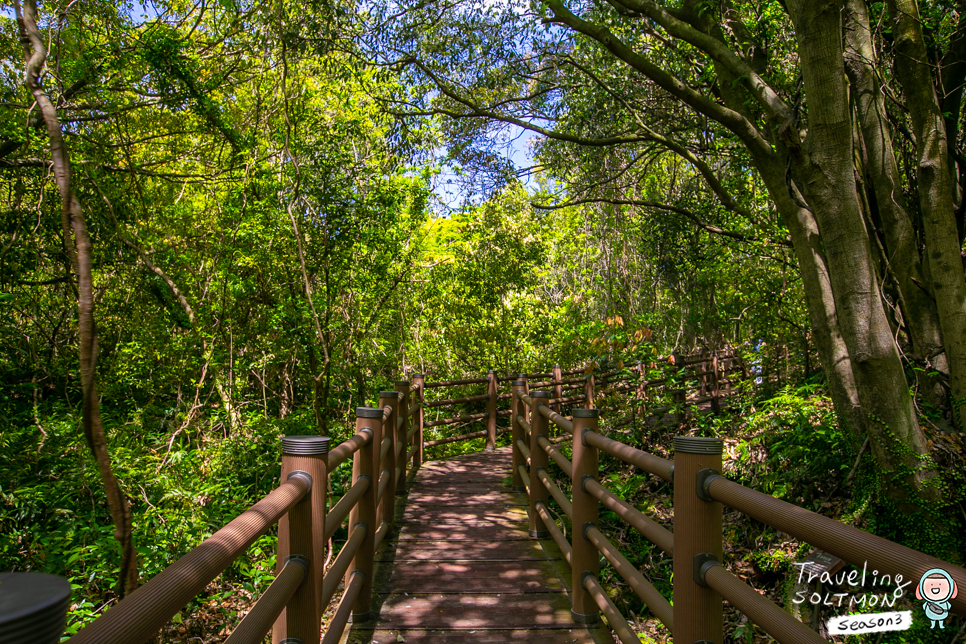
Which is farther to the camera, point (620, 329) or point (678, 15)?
point (620, 329)

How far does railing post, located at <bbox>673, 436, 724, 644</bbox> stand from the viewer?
70.9 inches

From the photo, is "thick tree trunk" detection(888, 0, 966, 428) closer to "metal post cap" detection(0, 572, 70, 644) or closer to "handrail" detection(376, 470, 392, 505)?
"handrail" detection(376, 470, 392, 505)

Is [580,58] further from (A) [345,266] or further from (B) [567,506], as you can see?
(B) [567,506]

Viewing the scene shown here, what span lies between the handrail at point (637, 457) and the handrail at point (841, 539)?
1.05 ft

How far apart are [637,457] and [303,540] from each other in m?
1.21

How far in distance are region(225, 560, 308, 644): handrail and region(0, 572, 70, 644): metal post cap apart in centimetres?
59

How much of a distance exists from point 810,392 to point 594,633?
4901 millimetres

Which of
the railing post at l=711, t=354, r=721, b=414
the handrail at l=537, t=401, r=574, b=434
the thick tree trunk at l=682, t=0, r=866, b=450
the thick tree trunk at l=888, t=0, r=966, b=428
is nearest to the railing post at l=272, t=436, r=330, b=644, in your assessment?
the handrail at l=537, t=401, r=574, b=434

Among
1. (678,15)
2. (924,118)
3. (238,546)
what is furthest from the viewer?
(678,15)

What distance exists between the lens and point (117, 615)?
914 millimetres

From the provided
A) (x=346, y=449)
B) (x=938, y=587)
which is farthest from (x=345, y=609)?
(x=938, y=587)

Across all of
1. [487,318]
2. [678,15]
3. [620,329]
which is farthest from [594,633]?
[620,329]

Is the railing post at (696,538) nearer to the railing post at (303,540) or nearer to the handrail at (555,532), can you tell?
the railing post at (303,540)

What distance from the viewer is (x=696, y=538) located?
181 cm
